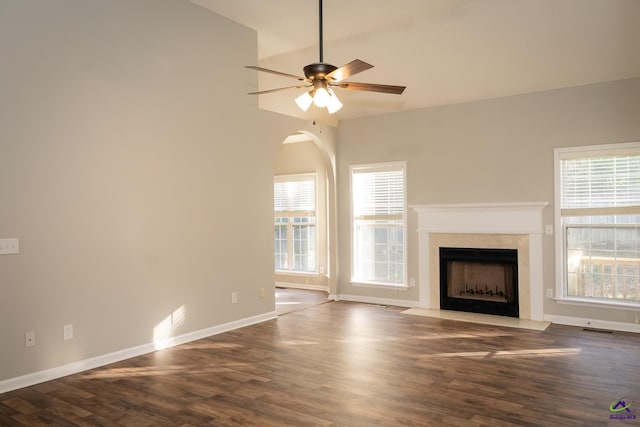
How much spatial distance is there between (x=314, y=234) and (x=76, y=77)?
17.3 ft

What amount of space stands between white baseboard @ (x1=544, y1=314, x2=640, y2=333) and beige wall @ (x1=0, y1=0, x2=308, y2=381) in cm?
361

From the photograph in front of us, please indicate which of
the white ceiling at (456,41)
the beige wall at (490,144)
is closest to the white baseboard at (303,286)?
the beige wall at (490,144)

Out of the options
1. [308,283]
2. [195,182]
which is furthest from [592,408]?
[308,283]

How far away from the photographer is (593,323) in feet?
17.7

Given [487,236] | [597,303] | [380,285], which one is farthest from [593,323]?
[380,285]

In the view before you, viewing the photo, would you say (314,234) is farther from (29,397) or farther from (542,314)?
(29,397)

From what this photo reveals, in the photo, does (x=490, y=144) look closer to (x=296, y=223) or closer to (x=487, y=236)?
(x=487, y=236)

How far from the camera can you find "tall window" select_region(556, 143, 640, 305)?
526cm

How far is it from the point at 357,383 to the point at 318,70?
242cm

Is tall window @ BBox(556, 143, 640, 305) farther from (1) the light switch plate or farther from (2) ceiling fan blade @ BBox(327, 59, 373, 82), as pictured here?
(1) the light switch plate

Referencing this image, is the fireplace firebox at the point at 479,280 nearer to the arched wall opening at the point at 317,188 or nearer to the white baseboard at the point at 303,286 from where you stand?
the arched wall opening at the point at 317,188

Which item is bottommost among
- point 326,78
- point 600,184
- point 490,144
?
point 600,184

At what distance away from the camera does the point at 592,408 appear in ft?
10.2

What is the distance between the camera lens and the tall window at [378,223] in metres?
6.91
